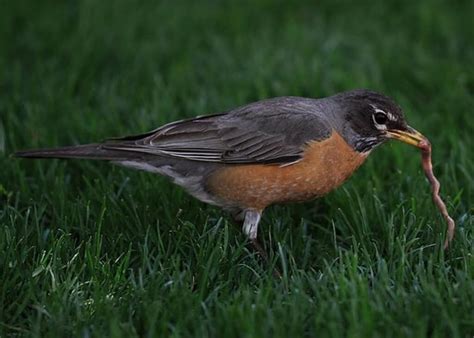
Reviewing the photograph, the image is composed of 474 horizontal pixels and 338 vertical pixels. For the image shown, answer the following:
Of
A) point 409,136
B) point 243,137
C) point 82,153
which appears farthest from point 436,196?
point 82,153

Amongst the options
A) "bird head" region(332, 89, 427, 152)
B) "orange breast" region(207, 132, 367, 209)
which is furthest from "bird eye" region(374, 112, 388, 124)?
"orange breast" region(207, 132, 367, 209)

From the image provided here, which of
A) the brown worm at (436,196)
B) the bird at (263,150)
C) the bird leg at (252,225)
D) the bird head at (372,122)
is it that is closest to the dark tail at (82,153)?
the bird at (263,150)

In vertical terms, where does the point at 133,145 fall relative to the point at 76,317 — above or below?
above

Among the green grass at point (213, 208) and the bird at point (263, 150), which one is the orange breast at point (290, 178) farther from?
the green grass at point (213, 208)

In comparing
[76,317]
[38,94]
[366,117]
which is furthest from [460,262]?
[38,94]

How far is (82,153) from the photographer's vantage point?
496 centimetres

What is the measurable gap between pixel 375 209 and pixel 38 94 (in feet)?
9.71

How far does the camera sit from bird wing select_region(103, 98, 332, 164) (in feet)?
16.2

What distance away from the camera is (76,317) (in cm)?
386

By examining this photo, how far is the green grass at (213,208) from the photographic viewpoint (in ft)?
12.5

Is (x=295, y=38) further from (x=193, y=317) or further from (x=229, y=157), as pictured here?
(x=193, y=317)

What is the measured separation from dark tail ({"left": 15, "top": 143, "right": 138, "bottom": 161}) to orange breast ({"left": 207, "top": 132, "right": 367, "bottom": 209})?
20.0 inches

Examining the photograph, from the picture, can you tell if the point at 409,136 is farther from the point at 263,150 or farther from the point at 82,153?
the point at 82,153

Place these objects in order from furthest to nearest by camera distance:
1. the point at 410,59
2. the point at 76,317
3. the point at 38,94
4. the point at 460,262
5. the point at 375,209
Answer: the point at 410,59
the point at 38,94
the point at 375,209
the point at 460,262
the point at 76,317
